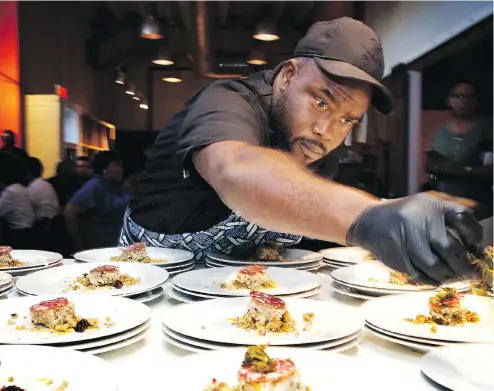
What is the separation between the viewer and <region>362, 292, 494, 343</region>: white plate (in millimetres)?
978

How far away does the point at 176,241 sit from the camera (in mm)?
1896

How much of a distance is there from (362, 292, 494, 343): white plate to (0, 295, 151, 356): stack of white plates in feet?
1.59

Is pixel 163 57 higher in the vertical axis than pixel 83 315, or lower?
higher

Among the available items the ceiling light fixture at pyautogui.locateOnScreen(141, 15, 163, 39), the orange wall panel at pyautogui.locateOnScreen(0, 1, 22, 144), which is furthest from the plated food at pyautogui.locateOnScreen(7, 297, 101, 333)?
the ceiling light fixture at pyautogui.locateOnScreen(141, 15, 163, 39)

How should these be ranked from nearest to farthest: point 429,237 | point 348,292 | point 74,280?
1. point 429,237
2. point 348,292
3. point 74,280

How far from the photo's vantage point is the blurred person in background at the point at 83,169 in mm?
3457

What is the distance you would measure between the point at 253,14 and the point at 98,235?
1932 mm

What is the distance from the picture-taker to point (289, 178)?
3.00ft

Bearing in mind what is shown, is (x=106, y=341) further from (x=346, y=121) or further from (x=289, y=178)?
(x=346, y=121)

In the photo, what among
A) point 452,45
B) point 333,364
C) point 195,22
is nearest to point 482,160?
point 452,45

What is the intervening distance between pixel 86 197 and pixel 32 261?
5.28 ft

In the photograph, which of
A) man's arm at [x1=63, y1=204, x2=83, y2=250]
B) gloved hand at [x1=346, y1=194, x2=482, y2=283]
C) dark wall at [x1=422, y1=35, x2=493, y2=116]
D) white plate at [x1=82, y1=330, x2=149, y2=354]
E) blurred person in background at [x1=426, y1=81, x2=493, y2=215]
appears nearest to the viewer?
gloved hand at [x1=346, y1=194, x2=482, y2=283]

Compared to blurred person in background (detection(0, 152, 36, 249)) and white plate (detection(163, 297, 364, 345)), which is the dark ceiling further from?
white plate (detection(163, 297, 364, 345))

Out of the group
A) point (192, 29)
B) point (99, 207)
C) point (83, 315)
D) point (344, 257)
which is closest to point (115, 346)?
point (83, 315)
